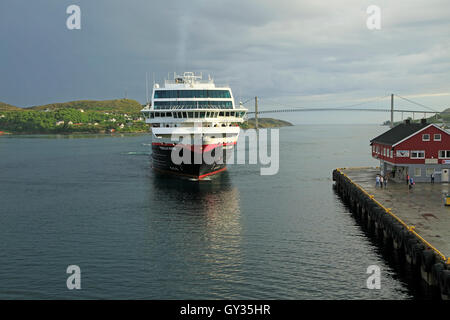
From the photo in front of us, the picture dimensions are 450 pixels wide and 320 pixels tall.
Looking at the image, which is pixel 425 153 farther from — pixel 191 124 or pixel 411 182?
pixel 191 124

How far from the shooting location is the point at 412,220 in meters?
25.8

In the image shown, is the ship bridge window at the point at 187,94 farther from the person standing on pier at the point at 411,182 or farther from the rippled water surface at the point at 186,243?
the person standing on pier at the point at 411,182

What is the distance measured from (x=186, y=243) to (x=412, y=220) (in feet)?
46.2

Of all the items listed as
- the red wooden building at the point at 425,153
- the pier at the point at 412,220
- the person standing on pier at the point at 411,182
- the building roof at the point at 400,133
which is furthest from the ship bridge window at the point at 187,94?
the person standing on pier at the point at 411,182

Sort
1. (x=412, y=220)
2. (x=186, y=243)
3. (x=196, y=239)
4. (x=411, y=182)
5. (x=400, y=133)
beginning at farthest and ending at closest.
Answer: (x=400, y=133), (x=411, y=182), (x=196, y=239), (x=186, y=243), (x=412, y=220)

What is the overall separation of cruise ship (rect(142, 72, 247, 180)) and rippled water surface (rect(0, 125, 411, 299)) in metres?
3.43

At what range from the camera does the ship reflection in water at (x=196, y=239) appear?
846 inches

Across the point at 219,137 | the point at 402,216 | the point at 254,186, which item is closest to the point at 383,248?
the point at 402,216

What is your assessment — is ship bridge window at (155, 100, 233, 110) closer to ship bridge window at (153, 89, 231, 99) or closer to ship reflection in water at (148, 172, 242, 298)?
ship bridge window at (153, 89, 231, 99)

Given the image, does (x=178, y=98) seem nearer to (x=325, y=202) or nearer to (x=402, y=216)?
(x=325, y=202)

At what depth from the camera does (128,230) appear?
31422 millimetres

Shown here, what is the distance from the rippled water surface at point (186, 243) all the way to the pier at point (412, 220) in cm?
130

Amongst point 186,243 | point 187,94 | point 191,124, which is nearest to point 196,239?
point 186,243

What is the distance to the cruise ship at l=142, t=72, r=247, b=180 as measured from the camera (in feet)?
175
